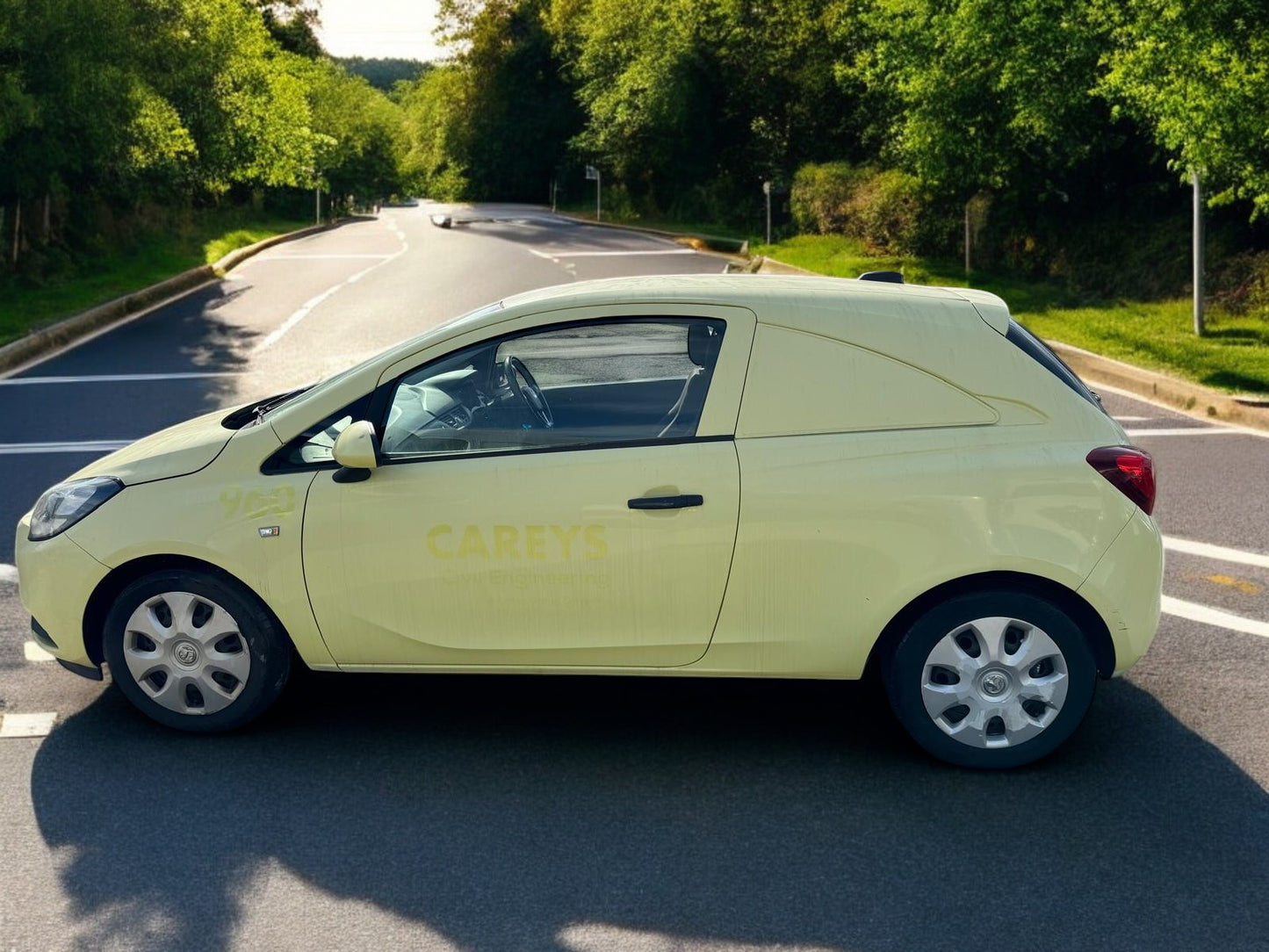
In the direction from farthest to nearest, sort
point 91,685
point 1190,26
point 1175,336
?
1. point 1175,336
2. point 1190,26
3. point 91,685

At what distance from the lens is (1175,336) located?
54.4 feet

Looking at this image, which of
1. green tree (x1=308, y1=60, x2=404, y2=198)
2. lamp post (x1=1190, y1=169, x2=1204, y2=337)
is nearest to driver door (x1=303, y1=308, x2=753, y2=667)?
lamp post (x1=1190, y1=169, x2=1204, y2=337)

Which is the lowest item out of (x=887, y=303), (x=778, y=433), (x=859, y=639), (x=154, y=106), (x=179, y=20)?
(x=859, y=639)

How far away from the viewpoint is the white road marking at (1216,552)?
773 cm

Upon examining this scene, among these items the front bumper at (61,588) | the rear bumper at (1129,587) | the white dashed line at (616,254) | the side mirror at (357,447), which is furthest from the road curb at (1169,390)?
the white dashed line at (616,254)

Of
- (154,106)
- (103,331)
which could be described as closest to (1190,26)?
(103,331)

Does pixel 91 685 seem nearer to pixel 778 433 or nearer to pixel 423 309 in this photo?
pixel 778 433

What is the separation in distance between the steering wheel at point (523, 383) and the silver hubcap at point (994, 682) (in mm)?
1599

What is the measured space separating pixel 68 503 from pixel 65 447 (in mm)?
6374

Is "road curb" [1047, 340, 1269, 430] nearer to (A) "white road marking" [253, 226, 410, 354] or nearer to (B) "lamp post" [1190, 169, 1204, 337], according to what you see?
(B) "lamp post" [1190, 169, 1204, 337]

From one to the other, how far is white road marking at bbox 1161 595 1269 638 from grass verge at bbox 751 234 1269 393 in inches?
265

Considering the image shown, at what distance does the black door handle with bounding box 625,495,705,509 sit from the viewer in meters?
4.82

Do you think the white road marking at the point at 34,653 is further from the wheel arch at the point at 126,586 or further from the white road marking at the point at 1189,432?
the white road marking at the point at 1189,432

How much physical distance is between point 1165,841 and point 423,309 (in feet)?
59.6
